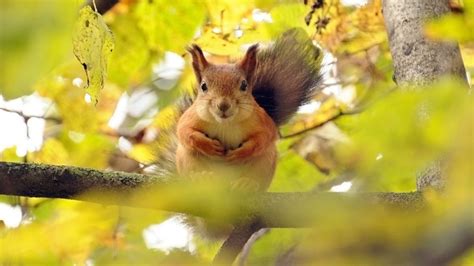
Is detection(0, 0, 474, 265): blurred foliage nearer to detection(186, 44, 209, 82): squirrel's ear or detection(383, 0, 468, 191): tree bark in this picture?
detection(186, 44, 209, 82): squirrel's ear

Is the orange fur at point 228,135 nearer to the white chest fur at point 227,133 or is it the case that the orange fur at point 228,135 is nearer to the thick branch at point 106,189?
the white chest fur at point 227,133

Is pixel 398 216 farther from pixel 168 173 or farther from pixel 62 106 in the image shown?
pixel 62 106

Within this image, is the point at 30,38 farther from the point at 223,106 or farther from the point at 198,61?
the point at 198,61

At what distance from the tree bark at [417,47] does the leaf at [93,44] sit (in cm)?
101

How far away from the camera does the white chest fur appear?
9.27 feet

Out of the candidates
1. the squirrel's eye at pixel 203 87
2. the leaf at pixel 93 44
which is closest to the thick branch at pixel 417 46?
the squirrel's eye at pixel 203 87

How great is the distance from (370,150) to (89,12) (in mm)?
1097

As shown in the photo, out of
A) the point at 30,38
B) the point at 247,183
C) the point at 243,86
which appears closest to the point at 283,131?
the point at 243,86

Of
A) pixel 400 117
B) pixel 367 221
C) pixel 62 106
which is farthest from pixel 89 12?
pixel 62 106

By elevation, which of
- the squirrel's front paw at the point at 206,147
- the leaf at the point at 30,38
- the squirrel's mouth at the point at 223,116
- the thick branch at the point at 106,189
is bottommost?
the squirrel's front paw at the point at 206,147

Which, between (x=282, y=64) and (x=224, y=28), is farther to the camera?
(x=224, y=28)

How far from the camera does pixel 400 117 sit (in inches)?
30.3

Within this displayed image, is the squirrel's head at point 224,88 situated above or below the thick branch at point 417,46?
below

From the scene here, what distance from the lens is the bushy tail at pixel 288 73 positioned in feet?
10.3
